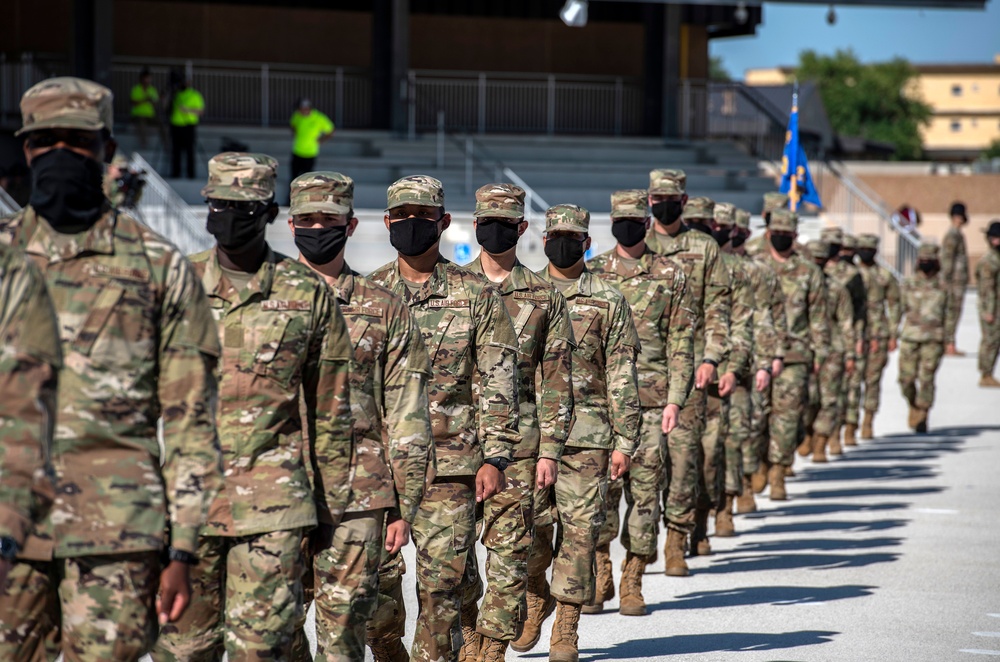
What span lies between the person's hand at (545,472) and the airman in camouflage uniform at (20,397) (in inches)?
159

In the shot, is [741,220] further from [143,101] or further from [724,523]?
[143,101]

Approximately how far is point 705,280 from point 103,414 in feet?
23.3

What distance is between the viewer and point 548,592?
8.88 m

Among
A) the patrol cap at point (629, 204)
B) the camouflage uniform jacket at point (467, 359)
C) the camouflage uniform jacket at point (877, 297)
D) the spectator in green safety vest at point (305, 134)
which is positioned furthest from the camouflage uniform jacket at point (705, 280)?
the spectator in green safety vest at point (305, 134)

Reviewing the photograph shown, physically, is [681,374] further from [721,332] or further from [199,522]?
[199,522]

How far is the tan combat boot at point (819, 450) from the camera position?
716 inches

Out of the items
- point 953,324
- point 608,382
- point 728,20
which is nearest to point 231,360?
point 608,382

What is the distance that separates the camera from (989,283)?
23.7 metres

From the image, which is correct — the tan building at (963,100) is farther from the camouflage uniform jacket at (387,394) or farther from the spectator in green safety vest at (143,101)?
the camouflage uniform jacket at (387,394)

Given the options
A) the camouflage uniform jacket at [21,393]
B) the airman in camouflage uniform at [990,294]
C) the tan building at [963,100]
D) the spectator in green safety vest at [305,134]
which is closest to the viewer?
the camouflage uniform jacket at [21,393]

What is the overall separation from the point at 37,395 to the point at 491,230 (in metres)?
Result: 4.16

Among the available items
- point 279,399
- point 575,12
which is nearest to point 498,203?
point 279,399

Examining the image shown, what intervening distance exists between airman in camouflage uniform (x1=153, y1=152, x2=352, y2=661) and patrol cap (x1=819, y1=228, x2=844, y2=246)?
1333 centimetres

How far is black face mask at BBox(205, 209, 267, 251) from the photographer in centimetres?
560
